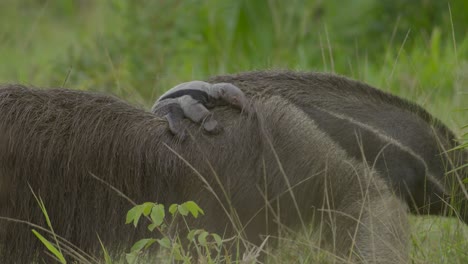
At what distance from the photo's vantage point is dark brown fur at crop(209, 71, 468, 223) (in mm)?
5074

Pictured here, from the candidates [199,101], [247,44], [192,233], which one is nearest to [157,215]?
[192,233]

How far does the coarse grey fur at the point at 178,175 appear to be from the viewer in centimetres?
457

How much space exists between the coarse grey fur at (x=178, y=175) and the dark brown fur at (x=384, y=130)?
0.34 feet

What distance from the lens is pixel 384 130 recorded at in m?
5.20

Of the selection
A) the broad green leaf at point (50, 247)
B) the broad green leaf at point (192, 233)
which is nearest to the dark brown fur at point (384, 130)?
the broad green leaf at point (192, 233)

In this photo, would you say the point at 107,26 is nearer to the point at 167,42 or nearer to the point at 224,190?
the point at 167,42

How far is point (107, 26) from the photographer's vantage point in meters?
9.98

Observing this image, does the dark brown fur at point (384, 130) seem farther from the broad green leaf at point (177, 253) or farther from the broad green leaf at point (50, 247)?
the broad green leaf at point (50, 247)

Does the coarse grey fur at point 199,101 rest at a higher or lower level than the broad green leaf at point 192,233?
higher

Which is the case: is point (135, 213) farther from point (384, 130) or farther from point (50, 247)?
point (384, 130)

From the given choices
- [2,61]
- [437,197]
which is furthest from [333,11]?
[437,197]

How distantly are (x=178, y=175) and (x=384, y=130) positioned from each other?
4.09 feet

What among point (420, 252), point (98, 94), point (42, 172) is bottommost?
point (420, 252)

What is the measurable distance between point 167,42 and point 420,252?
4506mm
